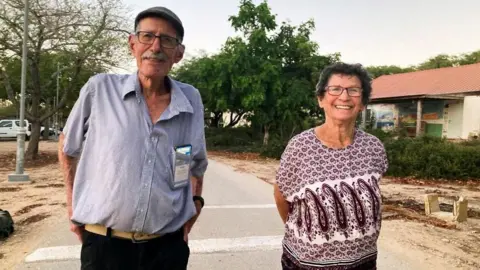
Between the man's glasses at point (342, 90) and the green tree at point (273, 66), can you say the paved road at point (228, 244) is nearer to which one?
the man's glasses at point (342, 90)

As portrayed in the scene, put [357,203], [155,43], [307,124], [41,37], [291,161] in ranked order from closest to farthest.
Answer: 1. [155,43]
2. [357,203]
3. [291,161]
4. [41,37]
5. [307,124]

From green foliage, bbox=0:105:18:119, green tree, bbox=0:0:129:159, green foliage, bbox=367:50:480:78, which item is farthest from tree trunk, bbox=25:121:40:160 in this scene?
green foliage, bbox=0:105:18:119

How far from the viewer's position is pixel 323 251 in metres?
2.24

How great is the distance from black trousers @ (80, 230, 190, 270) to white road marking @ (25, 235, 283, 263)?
2654mm

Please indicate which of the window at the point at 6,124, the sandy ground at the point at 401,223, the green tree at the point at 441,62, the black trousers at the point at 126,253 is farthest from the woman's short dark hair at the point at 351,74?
the green tree at the point at 441,62

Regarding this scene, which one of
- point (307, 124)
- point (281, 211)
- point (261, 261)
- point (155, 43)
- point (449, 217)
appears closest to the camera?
point (155, 43)

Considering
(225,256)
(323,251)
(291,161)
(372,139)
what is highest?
(372,139)

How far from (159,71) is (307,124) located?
71.0 ft

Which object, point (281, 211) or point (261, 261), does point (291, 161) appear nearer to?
point (281, 211)

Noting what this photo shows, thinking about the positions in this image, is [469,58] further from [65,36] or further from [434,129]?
[65,36]

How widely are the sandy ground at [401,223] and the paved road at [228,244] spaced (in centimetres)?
25

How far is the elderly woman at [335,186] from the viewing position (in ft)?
7.31

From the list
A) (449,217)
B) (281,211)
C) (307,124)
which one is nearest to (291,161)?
(281,211)

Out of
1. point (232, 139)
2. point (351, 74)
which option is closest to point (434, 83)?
point (232, 139)
